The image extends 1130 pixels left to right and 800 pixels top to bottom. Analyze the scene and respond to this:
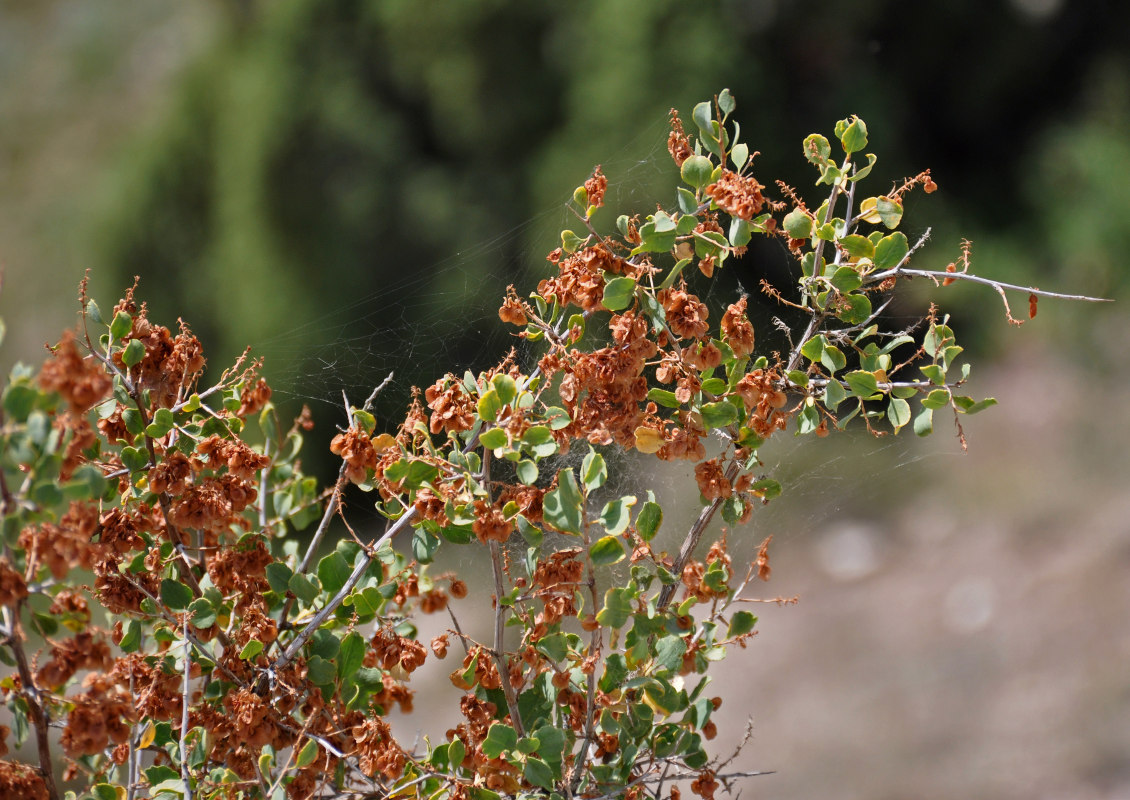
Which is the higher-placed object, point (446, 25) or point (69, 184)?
point (69, 184)

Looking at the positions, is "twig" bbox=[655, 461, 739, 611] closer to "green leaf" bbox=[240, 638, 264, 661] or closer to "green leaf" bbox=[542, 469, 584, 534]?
"green leaf" bbox=[542, 469, 584, 534]

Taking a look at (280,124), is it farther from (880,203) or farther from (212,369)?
(880,203)

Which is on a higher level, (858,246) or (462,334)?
(462,334)

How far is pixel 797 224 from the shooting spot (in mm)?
432

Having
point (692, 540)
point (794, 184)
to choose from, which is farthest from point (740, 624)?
point (794, 184)

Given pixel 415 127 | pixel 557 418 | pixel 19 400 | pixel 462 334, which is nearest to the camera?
pixel 19 400

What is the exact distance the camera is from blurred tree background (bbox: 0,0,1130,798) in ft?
6.29

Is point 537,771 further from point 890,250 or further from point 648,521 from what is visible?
point 890,250

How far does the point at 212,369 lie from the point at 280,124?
575 millimetres

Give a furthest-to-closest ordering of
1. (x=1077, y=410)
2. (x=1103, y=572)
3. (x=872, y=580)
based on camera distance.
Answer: (x=1077, y=410) → (x=872, y=580) → (x=1103, y=572)

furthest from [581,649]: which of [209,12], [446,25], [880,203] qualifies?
[209,12]

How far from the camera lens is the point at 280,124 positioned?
7.02 feet

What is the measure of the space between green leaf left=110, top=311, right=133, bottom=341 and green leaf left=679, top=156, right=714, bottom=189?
10.2 inches

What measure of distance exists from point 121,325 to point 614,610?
26 cm
